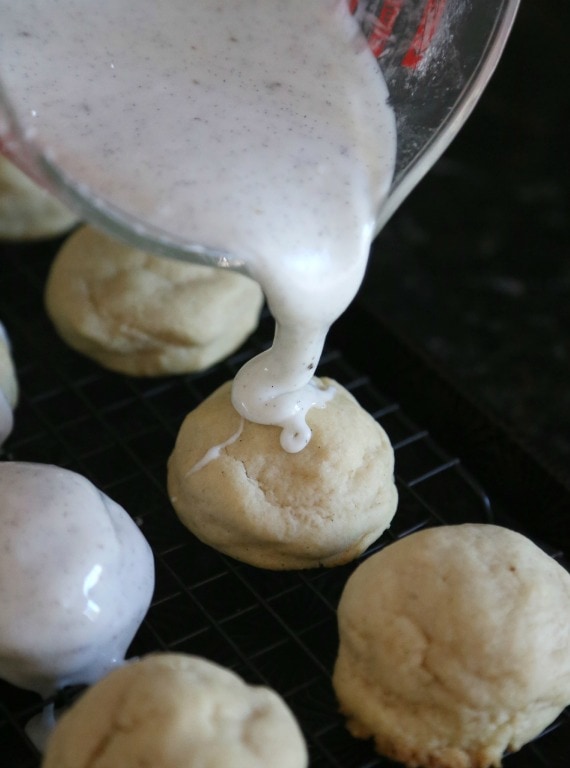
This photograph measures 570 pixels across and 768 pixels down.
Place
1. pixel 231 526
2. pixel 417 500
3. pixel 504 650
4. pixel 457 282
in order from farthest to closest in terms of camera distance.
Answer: pixel 457 282
pixel 417 500
pixel 231 526
pixel 504 650

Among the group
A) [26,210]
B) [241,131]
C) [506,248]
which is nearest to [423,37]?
[241,131]

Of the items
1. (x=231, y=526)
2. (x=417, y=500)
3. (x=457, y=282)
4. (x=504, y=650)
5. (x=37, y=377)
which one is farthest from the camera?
(x=457, y=282)

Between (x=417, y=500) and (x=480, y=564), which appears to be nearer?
(x=480, y=564)

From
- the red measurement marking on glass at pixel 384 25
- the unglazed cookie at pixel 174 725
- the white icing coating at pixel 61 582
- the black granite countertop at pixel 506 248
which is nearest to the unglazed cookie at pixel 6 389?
the white icing coating at pixel 61 582

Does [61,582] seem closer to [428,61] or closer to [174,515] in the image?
[174,515]

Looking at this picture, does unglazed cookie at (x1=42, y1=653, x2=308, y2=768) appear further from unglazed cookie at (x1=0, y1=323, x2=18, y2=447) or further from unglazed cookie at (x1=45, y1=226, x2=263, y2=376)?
unglazed cookie at (x1=45, y1=226, x2=263, y2=376)

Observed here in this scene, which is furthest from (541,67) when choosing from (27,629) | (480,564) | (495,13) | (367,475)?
(27,629)

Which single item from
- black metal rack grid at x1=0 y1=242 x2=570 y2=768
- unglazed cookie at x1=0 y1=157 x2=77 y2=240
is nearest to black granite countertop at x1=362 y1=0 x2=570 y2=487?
black metal rack grid at x1=0 y1=242 x2=570 y2=768

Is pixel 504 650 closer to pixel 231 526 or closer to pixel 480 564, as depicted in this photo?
pixel 480 564
